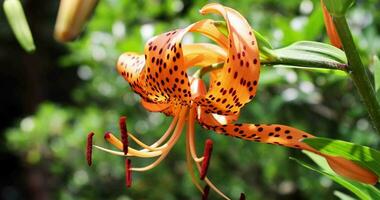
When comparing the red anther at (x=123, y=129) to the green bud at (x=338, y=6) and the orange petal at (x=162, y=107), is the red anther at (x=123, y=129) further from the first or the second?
the green bud at (x=338, y=6)

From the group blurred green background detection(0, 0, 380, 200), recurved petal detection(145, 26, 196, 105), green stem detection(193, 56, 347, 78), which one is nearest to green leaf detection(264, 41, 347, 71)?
green stem detection(193, 56, 347, 78)

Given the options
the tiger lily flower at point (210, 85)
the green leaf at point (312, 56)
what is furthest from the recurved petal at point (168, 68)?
the green leaf at point (312, 56)

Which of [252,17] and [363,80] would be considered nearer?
[363,80]

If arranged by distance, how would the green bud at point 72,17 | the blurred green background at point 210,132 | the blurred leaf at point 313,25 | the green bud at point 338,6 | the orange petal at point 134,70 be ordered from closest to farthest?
the green bud at point 338,6 < the green bud at point 72,17 < the orange petal at point 134,70 < the blurred leaf at point 313,25 < the blurred green background at point 210,132

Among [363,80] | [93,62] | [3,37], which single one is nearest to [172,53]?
[363,80]

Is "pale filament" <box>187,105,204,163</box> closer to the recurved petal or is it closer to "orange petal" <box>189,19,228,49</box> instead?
the recurved petal

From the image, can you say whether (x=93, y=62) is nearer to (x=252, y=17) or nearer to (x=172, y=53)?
(x=252, y=17)

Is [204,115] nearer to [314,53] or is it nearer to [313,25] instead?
[314,53]

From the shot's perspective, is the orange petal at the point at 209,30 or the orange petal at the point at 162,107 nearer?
the orange petal at the point at 209,30
